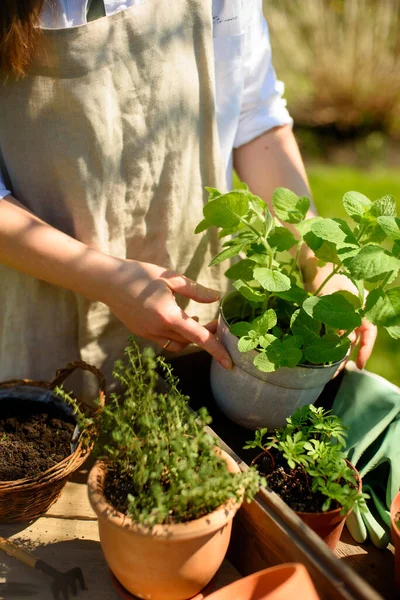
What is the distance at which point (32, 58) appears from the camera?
3.83ft

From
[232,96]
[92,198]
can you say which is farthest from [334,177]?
[92,198]

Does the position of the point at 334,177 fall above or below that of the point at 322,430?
below

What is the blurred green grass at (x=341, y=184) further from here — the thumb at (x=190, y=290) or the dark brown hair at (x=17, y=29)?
Answer: the dark brown hair at (x=17, y=29)

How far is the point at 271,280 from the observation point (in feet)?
3.59

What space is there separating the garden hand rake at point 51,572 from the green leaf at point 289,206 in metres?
0.72

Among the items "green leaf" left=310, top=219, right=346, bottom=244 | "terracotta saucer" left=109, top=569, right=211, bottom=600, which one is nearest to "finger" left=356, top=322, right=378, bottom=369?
"green leaf" left=310, top=219, right=346, bottom=244

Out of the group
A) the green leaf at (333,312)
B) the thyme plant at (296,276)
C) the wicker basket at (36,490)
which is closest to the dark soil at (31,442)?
the wicker basket at (36,490)

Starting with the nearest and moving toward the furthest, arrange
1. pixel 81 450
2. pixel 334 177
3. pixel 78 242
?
pixel 81 450
pixel 78 242
pixel 334 177

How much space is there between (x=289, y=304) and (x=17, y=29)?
70 centimetres

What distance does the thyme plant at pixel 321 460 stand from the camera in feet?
3.25

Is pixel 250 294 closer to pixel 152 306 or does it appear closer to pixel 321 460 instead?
pixel 152 306

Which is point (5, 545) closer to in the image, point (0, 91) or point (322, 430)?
point (322, 430)

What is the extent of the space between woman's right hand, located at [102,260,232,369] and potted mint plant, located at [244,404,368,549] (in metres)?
0.20

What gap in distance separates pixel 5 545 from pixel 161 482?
0.28 m
